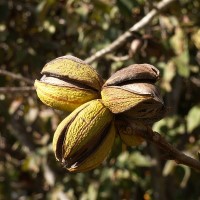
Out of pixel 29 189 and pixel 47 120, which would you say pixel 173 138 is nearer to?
pixel 47 120

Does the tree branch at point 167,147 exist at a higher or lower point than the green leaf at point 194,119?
higher

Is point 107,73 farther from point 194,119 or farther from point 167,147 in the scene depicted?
point 167,147

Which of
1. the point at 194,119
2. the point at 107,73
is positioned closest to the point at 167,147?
the point at 194,119

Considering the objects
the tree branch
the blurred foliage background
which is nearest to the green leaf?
the blurred foliage background

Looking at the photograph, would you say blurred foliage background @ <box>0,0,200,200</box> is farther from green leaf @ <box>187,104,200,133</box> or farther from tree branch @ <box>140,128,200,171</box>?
tree branch @ <box>140,128,200,171</box>

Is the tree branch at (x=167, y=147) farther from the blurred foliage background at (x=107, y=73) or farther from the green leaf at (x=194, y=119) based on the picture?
the green leaf at (x=194, y=119)

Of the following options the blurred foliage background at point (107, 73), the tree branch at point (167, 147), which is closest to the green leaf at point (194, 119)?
the blurred foliage background at point (107, 73)
